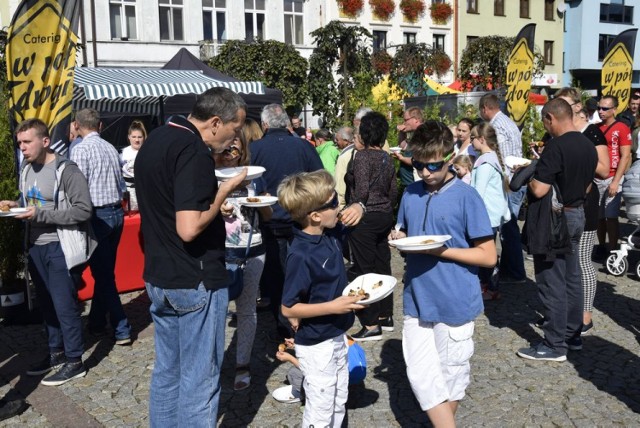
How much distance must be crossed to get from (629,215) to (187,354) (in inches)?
215

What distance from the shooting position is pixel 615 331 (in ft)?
19.5

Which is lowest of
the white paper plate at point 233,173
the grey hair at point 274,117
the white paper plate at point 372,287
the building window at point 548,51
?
the white paper plate at point 372,287

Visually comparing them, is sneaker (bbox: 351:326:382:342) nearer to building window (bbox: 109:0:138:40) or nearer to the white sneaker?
the white sneaker

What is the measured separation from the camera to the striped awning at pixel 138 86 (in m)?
11.8

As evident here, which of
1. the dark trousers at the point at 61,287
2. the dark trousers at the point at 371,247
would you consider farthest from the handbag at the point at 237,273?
the dark trousers at the point at 61,287

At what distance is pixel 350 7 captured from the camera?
33.3 metres

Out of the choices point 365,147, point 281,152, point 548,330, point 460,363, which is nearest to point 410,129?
point 365,147

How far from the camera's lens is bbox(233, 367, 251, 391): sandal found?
4.78 metres

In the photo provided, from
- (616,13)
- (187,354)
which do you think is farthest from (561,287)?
(616,13)

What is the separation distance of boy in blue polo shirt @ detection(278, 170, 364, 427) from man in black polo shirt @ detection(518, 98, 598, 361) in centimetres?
216

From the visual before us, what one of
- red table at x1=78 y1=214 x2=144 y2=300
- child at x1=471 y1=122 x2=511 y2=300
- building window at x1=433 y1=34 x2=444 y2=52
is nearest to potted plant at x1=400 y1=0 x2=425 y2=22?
building window at x1=433 y1=34 x2=444 y2=52

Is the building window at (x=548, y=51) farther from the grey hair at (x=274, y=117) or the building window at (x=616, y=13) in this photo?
the grey hair at (x=274, y=117)

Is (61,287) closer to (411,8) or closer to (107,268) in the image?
(107,268)

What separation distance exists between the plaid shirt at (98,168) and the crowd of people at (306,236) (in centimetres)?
1
